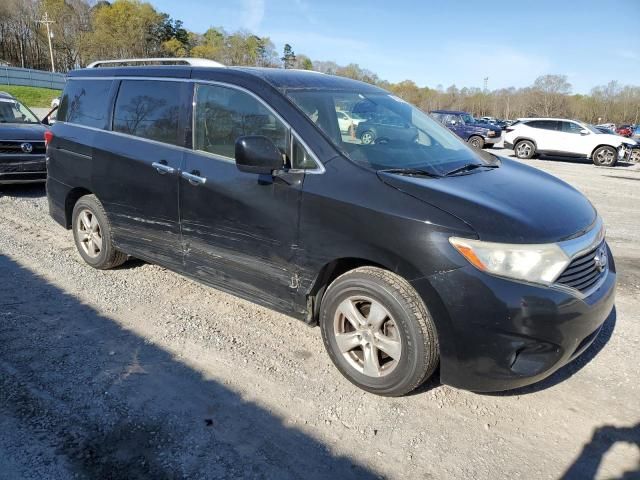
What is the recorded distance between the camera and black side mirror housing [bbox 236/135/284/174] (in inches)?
123

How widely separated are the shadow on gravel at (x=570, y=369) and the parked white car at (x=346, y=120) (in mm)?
2020

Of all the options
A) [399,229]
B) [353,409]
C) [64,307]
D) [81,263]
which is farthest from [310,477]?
[81,263]

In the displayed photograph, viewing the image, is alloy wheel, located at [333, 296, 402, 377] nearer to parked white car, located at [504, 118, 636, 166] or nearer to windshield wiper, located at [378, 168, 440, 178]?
windshield wiper, located at [378, 168, 440, 178]

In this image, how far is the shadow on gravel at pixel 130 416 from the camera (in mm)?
2461

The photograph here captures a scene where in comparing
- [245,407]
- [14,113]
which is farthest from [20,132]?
[245,407]

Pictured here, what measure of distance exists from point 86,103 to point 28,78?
5698 centimetres

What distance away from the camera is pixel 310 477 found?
2.41 meters

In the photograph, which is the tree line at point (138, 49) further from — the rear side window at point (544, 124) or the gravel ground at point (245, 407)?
the gravel ground at point (245, 407)

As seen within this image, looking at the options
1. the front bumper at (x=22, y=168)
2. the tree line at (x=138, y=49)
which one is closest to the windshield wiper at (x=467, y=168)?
the front bumper at (x=22, y=168)

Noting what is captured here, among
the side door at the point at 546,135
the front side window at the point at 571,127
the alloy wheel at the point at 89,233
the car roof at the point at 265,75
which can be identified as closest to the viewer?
the car roof at the point at 265,75

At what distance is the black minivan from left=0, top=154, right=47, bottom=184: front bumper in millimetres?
4260

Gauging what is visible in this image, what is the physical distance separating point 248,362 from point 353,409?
2.83 feet

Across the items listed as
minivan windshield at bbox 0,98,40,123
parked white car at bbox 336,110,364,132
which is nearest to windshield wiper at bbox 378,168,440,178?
parked white car at bbox 336,110,364,132

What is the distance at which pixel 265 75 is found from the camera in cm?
361
